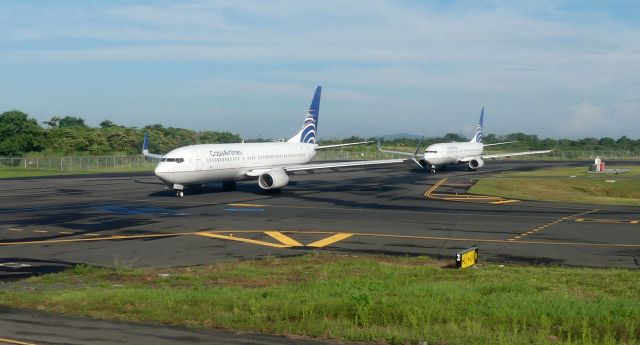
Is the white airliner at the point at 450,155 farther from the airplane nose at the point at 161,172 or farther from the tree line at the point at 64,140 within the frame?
the tree line at the point at 64,140

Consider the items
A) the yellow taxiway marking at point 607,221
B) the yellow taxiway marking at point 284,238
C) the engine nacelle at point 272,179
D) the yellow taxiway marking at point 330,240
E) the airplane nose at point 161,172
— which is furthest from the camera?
the engine nacelle at point 272,179

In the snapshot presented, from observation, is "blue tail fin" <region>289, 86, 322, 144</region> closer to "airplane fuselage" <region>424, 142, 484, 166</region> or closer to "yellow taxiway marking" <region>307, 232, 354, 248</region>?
"airplane fuselage" <region>424, 142, 484, 166</region>

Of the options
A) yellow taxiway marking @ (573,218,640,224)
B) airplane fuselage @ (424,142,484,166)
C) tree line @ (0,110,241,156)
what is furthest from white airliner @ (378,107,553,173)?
tree line @ (0,110,241,156)

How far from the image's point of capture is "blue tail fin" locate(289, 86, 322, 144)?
69500 millimetres

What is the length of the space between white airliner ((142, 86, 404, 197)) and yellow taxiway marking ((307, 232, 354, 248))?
869 inches

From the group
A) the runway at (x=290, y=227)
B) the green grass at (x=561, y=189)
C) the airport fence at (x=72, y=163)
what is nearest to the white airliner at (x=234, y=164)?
the runway at (x=290, y=227)

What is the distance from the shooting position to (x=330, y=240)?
32.3m

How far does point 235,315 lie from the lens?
16406 mm

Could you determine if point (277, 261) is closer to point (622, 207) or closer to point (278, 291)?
point (278, 291)

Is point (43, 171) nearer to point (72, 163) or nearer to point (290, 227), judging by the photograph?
point (72, 163)

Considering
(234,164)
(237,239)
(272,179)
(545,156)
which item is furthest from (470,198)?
(545,156)

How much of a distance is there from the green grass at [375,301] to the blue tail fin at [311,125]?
45.7 metres

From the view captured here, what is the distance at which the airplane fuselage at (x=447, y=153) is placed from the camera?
287 feet

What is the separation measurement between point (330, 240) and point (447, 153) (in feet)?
192
